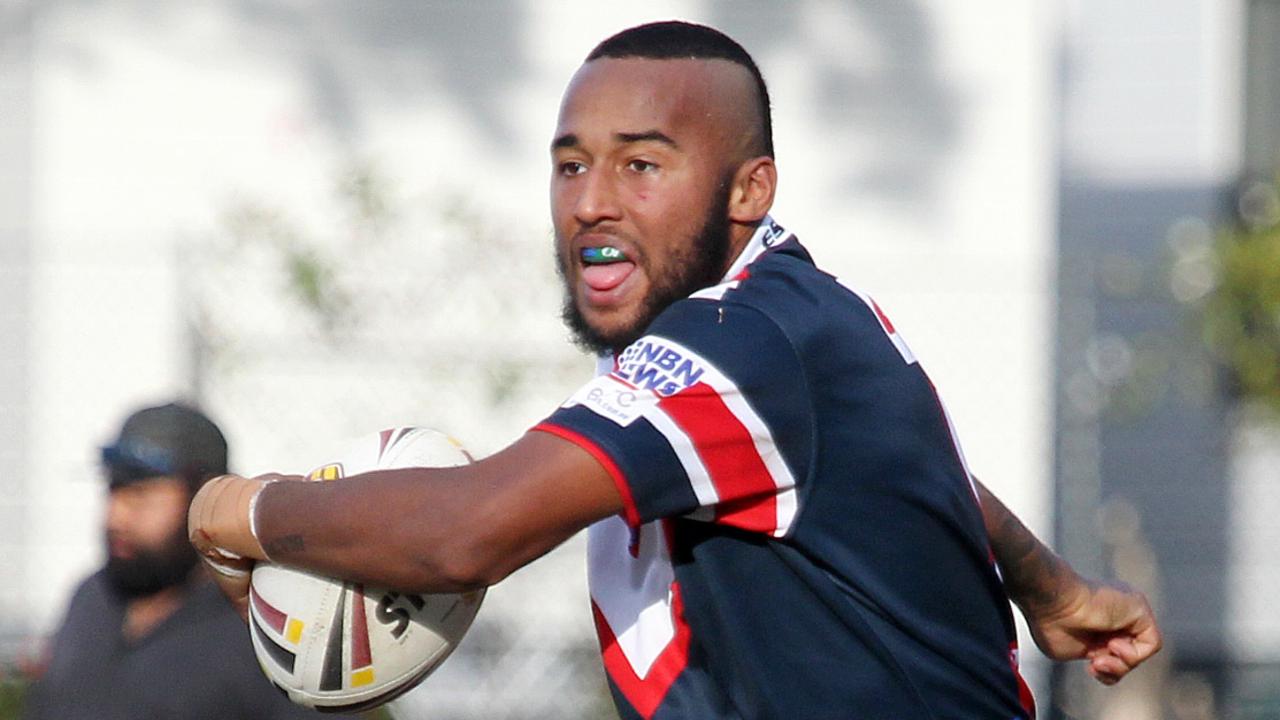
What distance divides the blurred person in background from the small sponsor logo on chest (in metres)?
2.98

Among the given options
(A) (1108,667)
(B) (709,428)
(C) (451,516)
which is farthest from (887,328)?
(A) (1108,667)

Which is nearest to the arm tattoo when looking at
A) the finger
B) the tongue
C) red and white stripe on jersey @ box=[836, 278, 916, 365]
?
the finger

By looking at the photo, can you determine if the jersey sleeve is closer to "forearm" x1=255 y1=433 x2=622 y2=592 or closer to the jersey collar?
"forearm" x1=255 y1=433 x2=622 y2=592

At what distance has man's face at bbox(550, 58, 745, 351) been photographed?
3.06m

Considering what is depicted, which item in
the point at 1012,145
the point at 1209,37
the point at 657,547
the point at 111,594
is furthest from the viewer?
the point at 1209,37

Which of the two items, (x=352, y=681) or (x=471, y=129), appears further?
(x=471, y=129)

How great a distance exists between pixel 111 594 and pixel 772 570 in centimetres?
363

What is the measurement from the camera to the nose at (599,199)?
3.08 meters

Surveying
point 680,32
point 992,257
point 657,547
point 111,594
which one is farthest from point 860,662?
point 992,257

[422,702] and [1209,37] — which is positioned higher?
[1209,37]

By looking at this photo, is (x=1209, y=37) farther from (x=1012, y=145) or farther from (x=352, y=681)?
(x=352, y=681)

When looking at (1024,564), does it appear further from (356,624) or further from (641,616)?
(356,624)

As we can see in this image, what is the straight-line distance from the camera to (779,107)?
8.70 m

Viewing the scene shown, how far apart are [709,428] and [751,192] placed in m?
0.60
